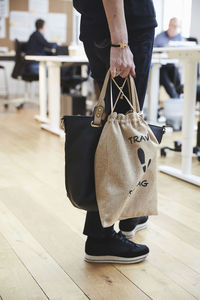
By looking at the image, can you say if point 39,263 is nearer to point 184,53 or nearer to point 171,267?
point 171,267

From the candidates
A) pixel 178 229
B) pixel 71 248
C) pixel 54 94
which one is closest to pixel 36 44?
pixel 54 94

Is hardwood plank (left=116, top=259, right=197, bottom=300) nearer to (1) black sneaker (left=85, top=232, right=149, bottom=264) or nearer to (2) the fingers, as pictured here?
(1) black sneaker (left=85, top=232, right=149, bottom=264)

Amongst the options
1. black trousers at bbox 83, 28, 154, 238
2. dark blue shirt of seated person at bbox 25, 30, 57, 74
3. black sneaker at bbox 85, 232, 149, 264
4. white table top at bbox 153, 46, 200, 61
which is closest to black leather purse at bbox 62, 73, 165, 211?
black trousers at bbox 83, 28, 154, 238

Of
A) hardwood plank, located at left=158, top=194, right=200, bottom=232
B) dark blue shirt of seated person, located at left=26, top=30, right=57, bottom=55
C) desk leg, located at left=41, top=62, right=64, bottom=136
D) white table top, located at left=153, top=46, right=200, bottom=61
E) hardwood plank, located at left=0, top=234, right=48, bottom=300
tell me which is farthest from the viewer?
dark blue shirt of seated person, located at left=26, top=30, right=57, bottom=55

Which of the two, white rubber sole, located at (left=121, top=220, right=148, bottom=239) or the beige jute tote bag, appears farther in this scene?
white rubber sole, located at (left=121, top=220, right=148, bottom=239)

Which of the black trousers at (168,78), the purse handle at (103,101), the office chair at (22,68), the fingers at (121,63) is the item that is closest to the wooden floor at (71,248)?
the purse handle at (103,101)

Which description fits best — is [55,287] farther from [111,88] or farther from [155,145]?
[111,88]

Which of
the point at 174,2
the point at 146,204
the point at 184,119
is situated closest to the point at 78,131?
the point at 146,204

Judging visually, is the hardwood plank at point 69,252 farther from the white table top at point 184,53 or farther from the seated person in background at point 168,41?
the seated person in background at point 168,41

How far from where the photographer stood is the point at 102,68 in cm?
144

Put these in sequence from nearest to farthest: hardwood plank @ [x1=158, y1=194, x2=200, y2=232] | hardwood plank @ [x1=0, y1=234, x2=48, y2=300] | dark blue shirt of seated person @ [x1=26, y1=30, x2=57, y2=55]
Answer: hardwood plank @ [x1=0, y1=234, x2=48, y2=300], hardwood plank @ [x1=158, y1=194, x2=200, y2=232], dark blue shirt of seated person @ [x1=26, y1=30, x2=57, y2=55]

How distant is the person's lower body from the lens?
138 centimetres

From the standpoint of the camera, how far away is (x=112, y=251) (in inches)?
59.5

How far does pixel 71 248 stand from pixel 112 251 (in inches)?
7.8
